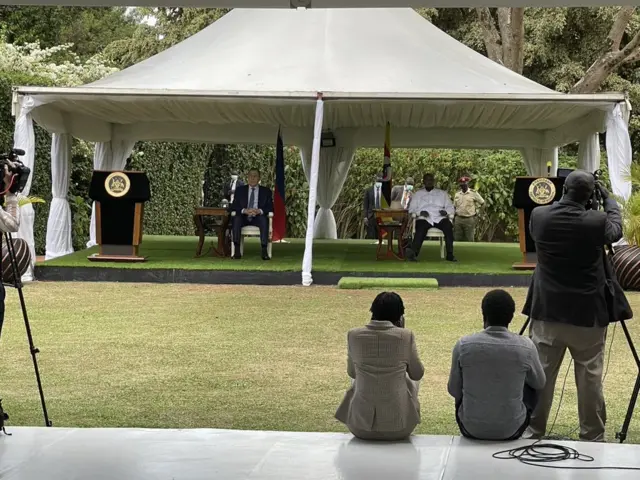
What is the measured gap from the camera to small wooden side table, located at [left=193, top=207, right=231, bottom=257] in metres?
15.0

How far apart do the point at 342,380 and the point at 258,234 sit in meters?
7.76

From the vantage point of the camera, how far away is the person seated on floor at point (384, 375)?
5.26m

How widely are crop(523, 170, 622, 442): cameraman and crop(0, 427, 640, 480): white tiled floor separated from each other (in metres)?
0.33

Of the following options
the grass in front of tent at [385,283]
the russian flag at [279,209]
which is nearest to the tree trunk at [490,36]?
the russian flag at [279,209]

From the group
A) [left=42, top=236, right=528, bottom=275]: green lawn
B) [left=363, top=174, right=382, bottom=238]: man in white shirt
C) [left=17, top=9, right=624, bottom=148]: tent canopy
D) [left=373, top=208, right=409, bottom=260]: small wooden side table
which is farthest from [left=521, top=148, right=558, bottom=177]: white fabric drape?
[left=373, top=208, right=409, bottom=260]: small wooden side table

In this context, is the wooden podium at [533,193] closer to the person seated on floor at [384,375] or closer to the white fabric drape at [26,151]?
the white fabric drape at [26,151]

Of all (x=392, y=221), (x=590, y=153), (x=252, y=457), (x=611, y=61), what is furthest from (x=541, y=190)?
(x=611, y=61)

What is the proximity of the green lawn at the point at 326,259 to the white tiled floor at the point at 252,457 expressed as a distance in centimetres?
810

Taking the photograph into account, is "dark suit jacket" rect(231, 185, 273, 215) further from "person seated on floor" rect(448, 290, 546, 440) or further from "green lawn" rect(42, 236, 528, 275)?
"person seated on floor" rect(448, 290, 546, 440)

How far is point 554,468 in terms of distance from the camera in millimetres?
5004

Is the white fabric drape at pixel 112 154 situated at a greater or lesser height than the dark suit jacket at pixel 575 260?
greater

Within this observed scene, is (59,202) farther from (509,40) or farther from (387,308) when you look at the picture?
(509,40)

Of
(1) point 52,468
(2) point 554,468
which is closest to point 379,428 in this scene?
(2) point 554,468

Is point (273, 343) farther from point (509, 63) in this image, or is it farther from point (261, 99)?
point (509, 63)
